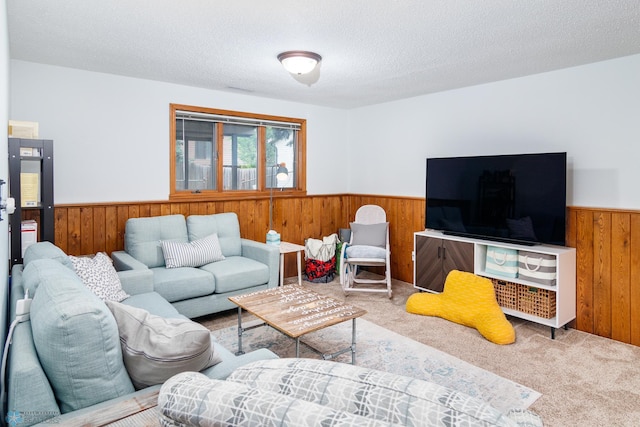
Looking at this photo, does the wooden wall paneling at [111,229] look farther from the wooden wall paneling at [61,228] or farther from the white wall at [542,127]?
the white wall at [542,127]

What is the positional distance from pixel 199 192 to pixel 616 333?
419 cm

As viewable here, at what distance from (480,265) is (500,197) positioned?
0.68 m

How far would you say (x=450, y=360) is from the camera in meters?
2.96

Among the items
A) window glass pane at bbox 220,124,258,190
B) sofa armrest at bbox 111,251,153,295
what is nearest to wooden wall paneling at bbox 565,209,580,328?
window glass pane at bbox 220,124,258,190

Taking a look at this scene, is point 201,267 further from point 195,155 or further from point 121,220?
point 195,155

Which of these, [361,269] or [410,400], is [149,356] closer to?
[410,400]

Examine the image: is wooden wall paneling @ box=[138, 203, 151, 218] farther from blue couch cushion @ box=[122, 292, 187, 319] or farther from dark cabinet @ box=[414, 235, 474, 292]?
dark cabinet @ box=[414, 235, 474, 292]

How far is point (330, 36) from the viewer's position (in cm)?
281

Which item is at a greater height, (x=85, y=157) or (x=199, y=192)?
(x=85, y=157)

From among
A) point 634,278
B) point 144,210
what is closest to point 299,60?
point 144,210

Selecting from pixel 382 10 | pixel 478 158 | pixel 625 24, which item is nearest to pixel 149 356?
pixel 382 10

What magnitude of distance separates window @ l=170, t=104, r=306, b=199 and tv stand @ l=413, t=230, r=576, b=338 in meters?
1.91

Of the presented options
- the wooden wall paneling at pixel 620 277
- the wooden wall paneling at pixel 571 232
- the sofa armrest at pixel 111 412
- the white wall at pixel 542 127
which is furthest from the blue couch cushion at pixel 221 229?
the wooden wall paneling at pixel 620 277

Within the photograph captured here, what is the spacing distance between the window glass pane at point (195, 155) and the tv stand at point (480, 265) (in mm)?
2496
